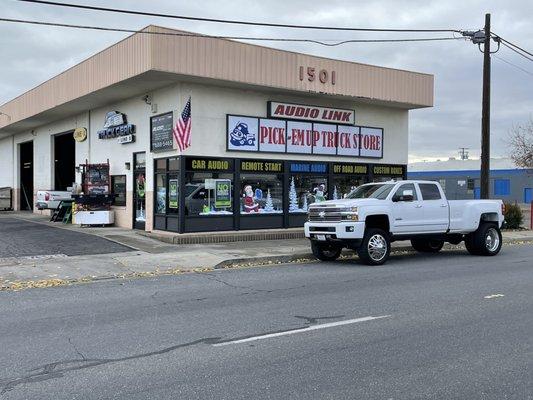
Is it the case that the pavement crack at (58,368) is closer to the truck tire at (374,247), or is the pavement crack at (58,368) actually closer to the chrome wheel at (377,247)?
the truck tire at (374,247)

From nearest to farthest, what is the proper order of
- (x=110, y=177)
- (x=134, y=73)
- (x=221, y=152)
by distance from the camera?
(x=134, y=73)
(x=221, y=152)
(x=110, y=177)

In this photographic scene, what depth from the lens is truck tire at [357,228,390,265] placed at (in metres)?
13.2

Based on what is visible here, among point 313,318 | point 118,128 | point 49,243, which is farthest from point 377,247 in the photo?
point 118,128

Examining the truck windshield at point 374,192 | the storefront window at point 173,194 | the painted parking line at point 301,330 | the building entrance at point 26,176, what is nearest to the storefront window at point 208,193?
the storefront window at point 173,194

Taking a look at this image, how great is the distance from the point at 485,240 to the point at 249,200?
7670 mm

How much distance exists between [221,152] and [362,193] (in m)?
5.76

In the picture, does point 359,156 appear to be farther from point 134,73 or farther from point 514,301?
point 514,301

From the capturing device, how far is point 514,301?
888 centimetres

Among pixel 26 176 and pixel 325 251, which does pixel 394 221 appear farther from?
pixel 26 176

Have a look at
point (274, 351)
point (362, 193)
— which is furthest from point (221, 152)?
point (274, 351)

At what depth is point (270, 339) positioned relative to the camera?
662cm

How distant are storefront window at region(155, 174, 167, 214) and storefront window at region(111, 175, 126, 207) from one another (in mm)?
2723

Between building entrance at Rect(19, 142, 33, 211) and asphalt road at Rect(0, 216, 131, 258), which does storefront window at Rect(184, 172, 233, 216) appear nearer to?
asphalt road at Rect(0, 216, 131, 258)

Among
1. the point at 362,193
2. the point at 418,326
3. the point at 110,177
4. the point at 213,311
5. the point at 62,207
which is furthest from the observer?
the point at 62,207
